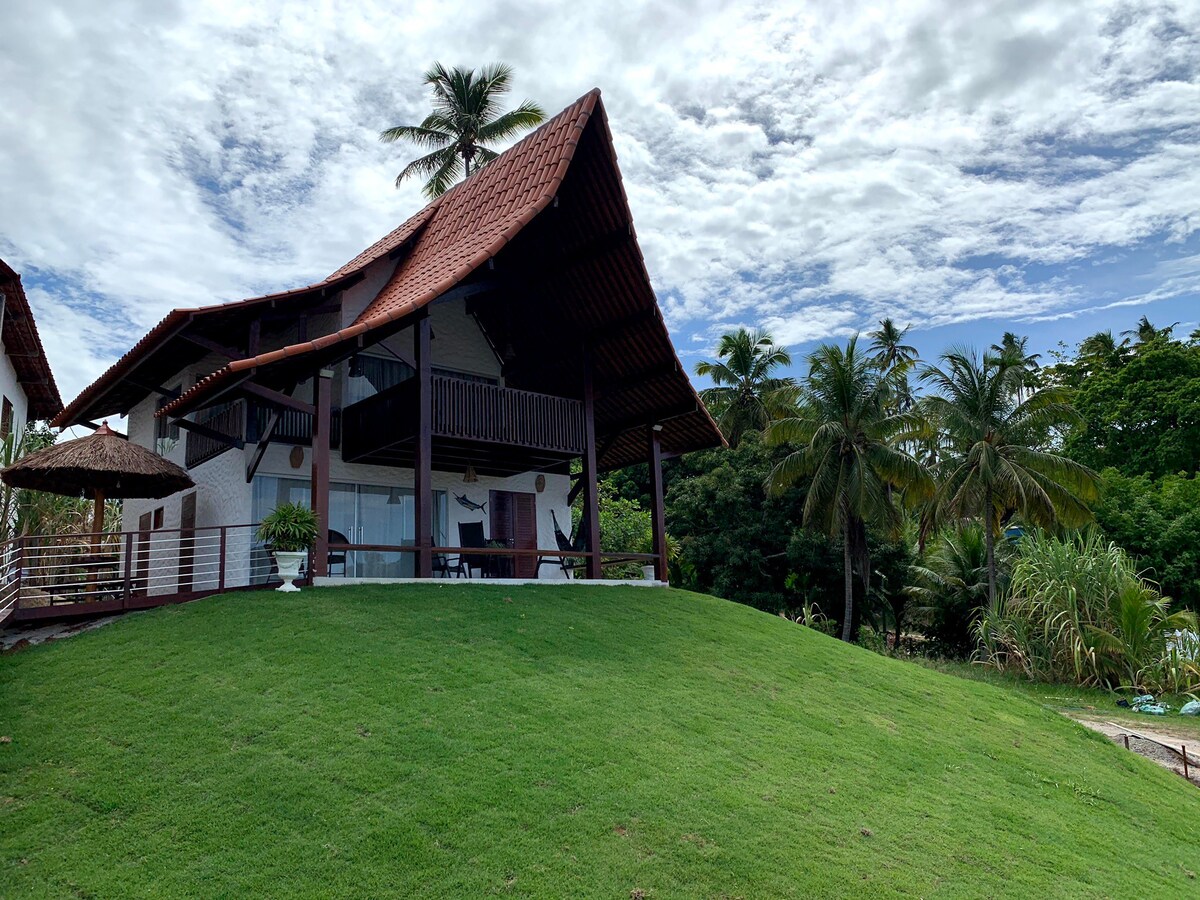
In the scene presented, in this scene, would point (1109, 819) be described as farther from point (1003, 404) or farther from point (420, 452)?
point (1003, 404)

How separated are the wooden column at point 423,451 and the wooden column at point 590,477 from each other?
3.29 m

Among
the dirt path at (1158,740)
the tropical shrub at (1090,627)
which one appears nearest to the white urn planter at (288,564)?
the dirt path at (1158,740)

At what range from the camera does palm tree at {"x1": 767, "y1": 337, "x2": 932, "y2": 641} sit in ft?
97.2

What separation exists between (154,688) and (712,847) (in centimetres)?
565

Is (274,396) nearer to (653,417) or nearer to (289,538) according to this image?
(289,538)

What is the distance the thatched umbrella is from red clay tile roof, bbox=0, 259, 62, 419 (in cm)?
591

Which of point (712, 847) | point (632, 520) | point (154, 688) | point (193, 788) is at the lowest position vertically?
point (712, 847)

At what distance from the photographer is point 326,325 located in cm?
1759

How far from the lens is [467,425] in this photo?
15.9 metres

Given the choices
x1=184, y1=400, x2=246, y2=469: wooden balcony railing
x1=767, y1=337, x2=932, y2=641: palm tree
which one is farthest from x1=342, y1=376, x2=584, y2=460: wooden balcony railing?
x1=767, y1=337, x2=932, y2=641: palm tree

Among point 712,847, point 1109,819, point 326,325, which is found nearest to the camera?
point 712,847

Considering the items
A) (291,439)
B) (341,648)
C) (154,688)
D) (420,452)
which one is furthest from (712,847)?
(291,439)

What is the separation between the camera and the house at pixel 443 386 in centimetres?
1493

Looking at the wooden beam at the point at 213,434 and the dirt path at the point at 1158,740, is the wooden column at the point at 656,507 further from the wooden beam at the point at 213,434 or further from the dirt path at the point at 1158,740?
the wooden beam at the point at 213,434
